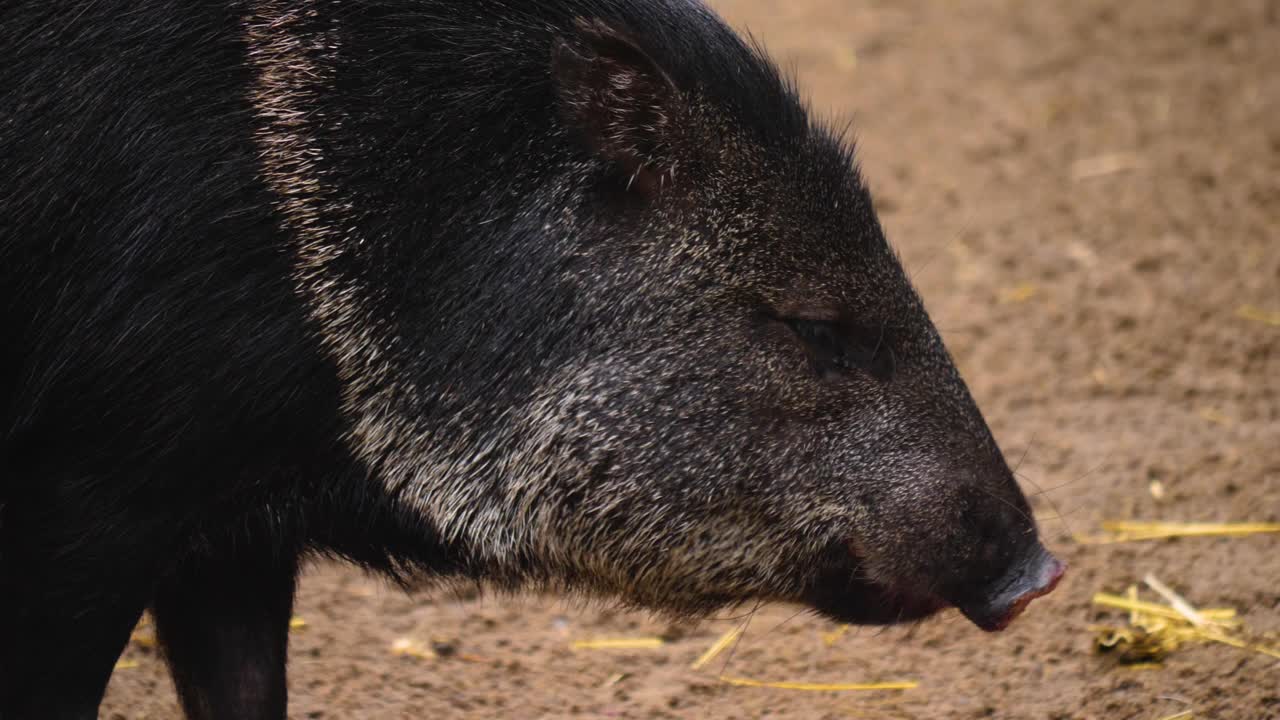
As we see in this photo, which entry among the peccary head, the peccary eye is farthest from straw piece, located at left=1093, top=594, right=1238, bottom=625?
the peccary eye

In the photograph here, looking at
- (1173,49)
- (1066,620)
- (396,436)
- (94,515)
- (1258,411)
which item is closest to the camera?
(94,515)

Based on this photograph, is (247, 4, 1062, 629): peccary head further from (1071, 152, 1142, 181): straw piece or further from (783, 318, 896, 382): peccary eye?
(1071, 152, 1142, 181): straw piece

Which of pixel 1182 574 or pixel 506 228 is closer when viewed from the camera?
pixel 506 228

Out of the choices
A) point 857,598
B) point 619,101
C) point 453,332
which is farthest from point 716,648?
point 619,101

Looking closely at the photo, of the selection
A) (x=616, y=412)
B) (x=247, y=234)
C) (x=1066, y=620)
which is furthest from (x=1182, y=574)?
(x=247, y=234)

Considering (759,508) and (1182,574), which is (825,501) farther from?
(1182,574)

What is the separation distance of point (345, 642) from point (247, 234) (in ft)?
5.52

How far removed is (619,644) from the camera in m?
4.02

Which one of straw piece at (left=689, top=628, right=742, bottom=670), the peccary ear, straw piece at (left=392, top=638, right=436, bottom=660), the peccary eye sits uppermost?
the peccary ear

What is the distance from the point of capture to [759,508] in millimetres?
2904

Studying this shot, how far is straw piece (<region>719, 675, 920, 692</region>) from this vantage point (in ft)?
12.2

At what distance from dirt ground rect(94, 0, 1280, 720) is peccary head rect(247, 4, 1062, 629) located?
32.5 inches

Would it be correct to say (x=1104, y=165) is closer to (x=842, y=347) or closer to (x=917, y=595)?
(x=842, y=347)

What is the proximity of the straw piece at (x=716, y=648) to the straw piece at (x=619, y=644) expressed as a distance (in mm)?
141
